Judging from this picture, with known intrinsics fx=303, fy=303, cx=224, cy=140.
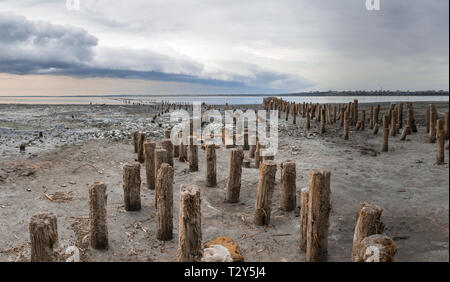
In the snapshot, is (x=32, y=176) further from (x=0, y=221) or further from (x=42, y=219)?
(x=42, y=219)

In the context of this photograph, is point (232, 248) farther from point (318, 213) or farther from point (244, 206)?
point (244, 206)

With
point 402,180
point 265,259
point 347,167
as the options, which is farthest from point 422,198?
point 347,167

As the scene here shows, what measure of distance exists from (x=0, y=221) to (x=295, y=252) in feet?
21.2

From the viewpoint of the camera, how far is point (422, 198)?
6109 mm

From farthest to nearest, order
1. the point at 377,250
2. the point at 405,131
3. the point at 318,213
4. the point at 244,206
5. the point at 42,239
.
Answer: the point at 405,131
the point at 244,206
the point at 318,213
the point at 42,239
the point at 377,250

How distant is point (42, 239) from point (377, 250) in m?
3.93

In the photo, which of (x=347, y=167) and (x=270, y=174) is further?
(x=347, y=167)

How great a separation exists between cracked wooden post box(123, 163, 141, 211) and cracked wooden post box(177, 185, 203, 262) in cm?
295

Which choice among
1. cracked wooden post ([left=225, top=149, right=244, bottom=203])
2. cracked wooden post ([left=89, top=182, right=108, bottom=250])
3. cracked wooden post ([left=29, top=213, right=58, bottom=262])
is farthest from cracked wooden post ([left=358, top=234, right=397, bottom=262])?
cracked wooden post ([left=225, top=149, right=244, bottom=203])

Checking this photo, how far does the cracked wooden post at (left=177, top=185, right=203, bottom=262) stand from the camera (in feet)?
15.3

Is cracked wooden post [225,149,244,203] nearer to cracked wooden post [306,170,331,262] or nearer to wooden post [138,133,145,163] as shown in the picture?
cracked wooden post [306,170,331,262]

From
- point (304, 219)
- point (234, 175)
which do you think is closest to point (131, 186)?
point (234, 175)

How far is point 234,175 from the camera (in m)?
8.09

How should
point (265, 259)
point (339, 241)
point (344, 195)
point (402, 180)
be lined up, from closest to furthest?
point (265, 259)
point (339, 241)
point (402, 180)
point (344, 195)
